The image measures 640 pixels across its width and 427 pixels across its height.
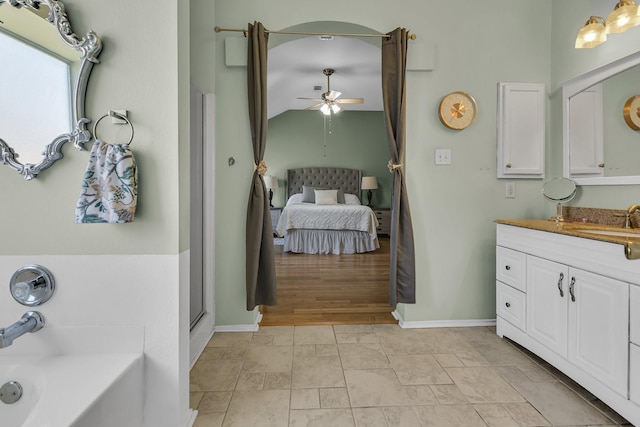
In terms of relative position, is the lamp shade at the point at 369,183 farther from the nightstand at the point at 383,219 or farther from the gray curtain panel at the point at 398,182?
the gray curtain panel at the point at 398,182

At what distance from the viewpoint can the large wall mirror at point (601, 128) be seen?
188 centimetres

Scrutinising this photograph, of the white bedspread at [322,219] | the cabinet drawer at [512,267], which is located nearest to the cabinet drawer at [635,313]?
the cabinet drawer at [512,267]

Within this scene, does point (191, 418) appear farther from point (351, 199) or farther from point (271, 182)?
point (351, 199)

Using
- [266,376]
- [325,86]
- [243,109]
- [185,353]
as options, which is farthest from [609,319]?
[325,86]

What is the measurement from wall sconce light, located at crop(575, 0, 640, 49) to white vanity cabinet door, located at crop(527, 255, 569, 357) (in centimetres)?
129

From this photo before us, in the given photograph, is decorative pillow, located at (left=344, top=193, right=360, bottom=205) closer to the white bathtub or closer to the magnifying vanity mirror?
the magnifying vanity mirror

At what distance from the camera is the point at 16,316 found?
4.10ft

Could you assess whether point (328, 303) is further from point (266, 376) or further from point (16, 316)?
point (16, 316)

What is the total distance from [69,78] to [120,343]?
3.40ft

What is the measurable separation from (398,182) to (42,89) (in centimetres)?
202

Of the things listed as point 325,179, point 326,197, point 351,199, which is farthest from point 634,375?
point 325,179

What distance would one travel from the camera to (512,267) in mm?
2164

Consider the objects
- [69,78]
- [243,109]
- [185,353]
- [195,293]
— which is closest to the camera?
[69,78]

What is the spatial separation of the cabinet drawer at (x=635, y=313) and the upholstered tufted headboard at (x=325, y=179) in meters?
6.00
